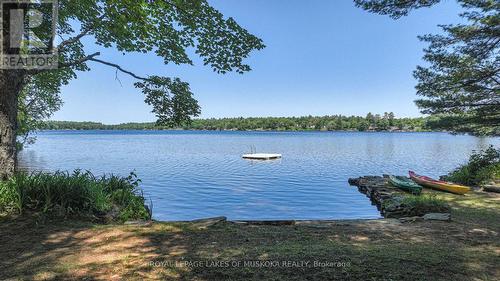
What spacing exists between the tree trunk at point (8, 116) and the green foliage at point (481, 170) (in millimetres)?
24221

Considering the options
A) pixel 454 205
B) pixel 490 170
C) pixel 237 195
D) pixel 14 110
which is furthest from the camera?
pixel 237 195

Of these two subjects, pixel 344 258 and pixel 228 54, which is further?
pixel 228 54

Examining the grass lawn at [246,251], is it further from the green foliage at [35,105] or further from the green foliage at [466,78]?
the green foliage at [35,105]

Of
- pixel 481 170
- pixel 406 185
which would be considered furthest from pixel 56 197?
pixel 481 170

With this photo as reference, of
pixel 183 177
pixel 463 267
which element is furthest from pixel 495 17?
pixel 183 177

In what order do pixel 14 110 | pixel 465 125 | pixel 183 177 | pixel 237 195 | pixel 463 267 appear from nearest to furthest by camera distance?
1. pixel 463 267
2. pixel 14 110
3. pixel 465 125
4. pixel 237 195
5. pixel 183 177

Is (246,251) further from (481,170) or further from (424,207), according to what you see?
(481,170)

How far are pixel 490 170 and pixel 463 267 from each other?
19153 millimetres

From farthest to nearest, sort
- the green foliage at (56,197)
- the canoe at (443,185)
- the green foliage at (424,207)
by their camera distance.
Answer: the canoe at (443,185)
the green foliage at (424,207)
the green foliage at (56,197)

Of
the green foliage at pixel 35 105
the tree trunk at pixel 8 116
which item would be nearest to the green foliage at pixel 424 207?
the tree trunk at pixel 8 116

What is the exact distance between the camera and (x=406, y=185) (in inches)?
764

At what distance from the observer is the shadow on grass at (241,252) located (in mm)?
4965

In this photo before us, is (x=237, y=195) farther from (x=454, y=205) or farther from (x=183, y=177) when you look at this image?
(x=454, y=205)

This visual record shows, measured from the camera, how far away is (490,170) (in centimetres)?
2014
